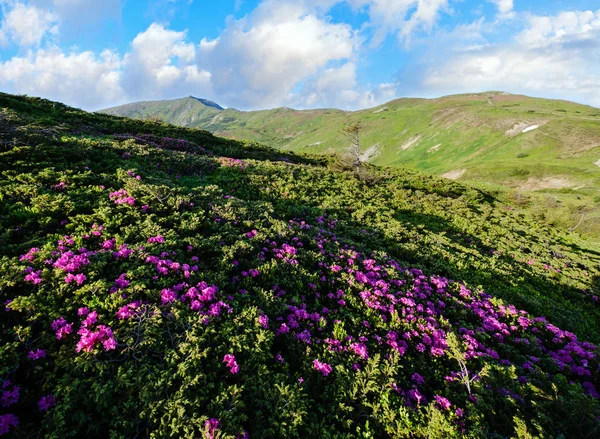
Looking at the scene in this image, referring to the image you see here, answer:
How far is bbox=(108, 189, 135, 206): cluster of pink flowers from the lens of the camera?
9.40 meters

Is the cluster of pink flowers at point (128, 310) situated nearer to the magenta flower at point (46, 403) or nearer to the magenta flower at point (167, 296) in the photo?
the magenta flower at point (167, 296)

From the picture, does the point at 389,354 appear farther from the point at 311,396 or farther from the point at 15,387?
the point at 15,387

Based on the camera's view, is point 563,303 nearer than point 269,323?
No

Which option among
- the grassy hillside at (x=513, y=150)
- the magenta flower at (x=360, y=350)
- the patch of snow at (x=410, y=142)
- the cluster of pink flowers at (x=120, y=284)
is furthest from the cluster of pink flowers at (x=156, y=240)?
the patch of snow at (x=410, y=142)

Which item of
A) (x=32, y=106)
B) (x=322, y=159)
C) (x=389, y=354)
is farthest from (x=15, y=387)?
(x=322, y=159)

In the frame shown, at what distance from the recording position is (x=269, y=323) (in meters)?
6.24

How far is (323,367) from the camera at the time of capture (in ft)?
18.4

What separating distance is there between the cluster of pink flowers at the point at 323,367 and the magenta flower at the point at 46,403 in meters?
4.35

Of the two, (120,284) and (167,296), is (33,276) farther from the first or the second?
(167,296)

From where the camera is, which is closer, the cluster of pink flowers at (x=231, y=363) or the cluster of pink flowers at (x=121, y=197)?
the cluster of pink flowers at (x=231, y=363)

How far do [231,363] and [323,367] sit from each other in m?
1.91

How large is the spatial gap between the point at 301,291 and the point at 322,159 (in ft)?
115

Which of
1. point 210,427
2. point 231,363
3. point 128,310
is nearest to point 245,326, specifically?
point 231,363

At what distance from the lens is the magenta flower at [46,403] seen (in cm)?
398
